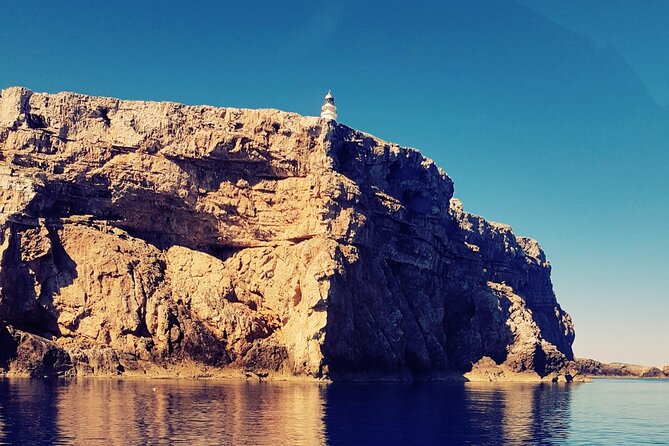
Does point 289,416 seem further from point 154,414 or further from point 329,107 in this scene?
point 329,107

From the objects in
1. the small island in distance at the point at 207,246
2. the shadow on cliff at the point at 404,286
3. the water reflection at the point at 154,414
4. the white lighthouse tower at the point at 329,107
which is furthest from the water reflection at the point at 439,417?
the white lighthouse tower at the point at 329,107

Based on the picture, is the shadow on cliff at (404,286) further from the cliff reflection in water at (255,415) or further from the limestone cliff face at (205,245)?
the cliff reflection in water at (255,415)

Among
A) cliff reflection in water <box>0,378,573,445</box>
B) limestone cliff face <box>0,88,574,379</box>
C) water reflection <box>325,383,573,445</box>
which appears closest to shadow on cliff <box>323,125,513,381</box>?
limestone cliff face <box>0,88,574,379</box>

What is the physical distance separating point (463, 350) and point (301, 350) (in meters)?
52.1

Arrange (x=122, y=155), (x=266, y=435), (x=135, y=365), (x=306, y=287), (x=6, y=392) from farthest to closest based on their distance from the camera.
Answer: (x=122, y=155)
(x=306, y=287)
(x=135, y=365)
(x=6, y=392)
(x=266, y=435)

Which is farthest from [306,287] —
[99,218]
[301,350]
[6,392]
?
[6,392]

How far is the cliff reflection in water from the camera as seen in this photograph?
5119 cm

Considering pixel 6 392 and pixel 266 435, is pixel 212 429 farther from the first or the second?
pixel 6 392

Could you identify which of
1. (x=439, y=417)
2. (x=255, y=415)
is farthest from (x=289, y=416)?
(x=439, y=417)

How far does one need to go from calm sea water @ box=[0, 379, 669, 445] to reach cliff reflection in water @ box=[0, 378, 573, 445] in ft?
0.28

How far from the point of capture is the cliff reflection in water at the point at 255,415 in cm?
5119

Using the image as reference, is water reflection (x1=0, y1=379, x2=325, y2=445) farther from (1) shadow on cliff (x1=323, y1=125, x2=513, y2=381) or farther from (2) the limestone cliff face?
(1) shadow on cliff (x1=323, y1=125, x2=513, y2=381)

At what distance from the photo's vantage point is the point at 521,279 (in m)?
196

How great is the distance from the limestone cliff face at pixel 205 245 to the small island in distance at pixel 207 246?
249mm
